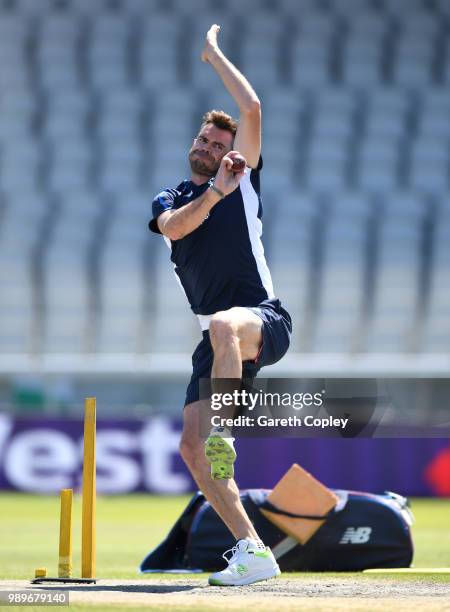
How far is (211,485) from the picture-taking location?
5.13 metres

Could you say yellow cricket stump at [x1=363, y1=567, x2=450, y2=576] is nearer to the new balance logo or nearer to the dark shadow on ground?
the new balance logo

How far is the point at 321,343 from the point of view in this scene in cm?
1719

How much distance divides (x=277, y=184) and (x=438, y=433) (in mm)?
6726

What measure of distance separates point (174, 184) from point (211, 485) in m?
14.4

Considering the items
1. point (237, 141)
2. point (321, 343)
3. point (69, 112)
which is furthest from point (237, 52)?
point (237, 141)

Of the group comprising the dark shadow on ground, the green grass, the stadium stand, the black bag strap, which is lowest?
the green grass

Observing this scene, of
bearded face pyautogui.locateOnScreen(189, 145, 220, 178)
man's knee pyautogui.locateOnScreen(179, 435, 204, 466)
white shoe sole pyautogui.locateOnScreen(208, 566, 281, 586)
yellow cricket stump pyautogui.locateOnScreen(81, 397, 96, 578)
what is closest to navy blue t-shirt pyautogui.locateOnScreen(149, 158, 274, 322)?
bearded face pyautogui.locateOnScreen(189, 145, 220, 178)

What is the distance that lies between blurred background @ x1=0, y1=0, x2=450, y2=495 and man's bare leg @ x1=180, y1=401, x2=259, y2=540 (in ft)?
28.2

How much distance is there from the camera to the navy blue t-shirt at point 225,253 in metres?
5.41

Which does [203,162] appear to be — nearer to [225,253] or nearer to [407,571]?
[225,253]

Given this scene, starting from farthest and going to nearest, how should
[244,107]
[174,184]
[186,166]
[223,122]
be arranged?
[186,166] → [174,184] → [223,122] → [244,107]

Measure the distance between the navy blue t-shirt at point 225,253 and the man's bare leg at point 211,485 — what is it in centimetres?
52

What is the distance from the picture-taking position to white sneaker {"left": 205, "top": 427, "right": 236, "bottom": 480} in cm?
484

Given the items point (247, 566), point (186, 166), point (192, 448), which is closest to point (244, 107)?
point (192, 448)
